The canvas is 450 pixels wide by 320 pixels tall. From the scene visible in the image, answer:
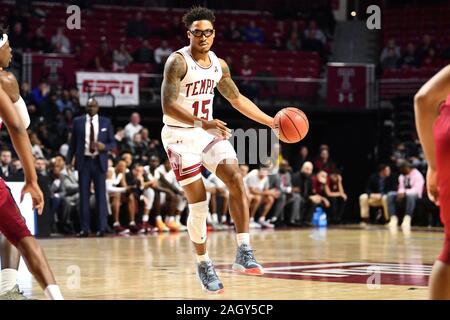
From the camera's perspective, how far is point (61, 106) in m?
18.6

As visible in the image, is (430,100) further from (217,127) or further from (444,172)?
(217,127)

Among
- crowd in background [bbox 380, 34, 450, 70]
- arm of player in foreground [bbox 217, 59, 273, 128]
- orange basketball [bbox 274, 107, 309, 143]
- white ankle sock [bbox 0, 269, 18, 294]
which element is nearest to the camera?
white ankle sock [bbox 0, 269, 18, 294]

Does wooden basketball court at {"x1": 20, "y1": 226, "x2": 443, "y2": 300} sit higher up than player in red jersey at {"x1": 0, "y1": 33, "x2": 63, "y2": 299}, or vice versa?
player in red jersey at {"x1": 0, "y1": 33, "x2": 63, "y2": 299}

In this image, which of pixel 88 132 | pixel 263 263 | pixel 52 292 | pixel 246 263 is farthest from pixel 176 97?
pixel 88 132

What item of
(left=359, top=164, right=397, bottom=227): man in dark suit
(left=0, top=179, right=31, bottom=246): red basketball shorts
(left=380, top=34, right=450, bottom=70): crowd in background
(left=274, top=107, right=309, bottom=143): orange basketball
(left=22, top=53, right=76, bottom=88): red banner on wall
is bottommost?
(left=359, top=164, right=397, bottom=227): man in dark suit

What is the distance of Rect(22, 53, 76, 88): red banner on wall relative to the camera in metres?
19.4

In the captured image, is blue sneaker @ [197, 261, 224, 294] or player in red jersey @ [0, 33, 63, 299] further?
blue sneaker @ [197, 261, 224, 294]

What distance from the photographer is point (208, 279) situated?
7.52m

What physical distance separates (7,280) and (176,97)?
6.13 feet

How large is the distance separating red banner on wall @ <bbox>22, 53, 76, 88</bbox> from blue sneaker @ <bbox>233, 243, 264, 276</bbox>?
12413 millimetres

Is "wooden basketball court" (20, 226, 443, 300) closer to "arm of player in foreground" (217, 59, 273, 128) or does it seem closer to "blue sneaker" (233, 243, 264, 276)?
"blue sneaker" (233, 243, 264, 276)

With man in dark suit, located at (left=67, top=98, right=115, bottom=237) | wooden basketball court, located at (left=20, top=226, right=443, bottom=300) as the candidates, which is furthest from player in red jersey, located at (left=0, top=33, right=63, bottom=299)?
man in dark suit, located at (left=67, top=98, right=115, bottom=237)

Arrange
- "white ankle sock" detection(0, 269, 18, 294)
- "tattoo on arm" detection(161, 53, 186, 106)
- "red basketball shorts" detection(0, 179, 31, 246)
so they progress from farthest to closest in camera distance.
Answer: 1. "tattoo on arm" detection(161, 53, 186, 106)
2. "white ankle sock" detection(0, 269, 18, 294)
3. "red basketball shorts" detection(0, 179, 31, 246)
